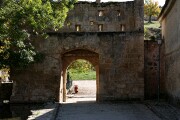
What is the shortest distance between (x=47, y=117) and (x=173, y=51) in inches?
314

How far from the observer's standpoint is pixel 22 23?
62.1 ft

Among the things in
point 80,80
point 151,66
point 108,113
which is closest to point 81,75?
point 80,80

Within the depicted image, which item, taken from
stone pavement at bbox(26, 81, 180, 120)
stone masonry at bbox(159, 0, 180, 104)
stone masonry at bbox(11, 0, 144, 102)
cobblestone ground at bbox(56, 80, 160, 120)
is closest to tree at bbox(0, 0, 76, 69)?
stone masonry at bbox(11, 0, 144, 102)

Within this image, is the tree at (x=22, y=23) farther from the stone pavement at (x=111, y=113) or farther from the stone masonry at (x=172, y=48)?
the stone masonry at (x=172, y=48)

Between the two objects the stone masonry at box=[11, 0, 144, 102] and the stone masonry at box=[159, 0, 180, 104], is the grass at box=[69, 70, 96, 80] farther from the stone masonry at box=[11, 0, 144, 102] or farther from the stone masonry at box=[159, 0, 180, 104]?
the stone masonry at box=[11, 0, 144, 102]

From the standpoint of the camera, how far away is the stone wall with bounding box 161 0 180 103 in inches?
689

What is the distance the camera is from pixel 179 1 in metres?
16.9

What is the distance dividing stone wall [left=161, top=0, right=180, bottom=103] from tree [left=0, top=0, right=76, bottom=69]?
5845 mm

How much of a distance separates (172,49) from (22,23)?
7967 mm

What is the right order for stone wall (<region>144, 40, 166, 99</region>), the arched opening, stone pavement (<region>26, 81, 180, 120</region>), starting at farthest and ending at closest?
the arched opening → stone wall (<region>144, 40, 166, 99</region>) → stone pavement (<region>26, 81, 180, 120</region>)

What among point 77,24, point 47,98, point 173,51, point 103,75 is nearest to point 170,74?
point 173,51

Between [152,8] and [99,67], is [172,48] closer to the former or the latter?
[99,67]

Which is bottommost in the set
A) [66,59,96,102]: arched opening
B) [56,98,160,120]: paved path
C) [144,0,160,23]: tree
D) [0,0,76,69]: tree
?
[56,98,160,120]: paved path

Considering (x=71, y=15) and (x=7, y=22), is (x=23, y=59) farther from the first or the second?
(x=71, y=15)
